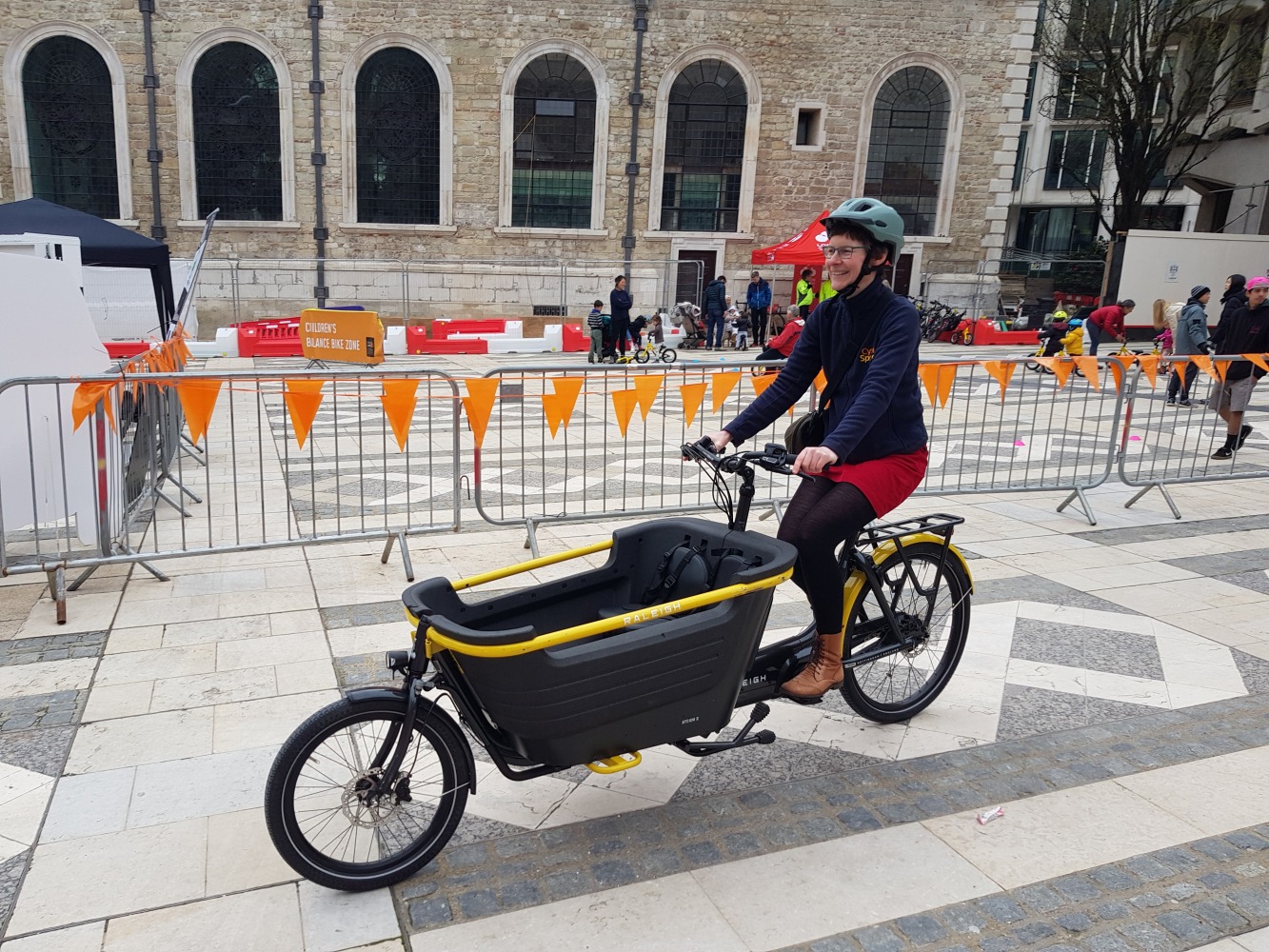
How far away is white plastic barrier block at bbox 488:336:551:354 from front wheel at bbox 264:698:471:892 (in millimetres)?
20758

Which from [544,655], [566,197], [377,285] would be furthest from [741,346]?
[544,655]

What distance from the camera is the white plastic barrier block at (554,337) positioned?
79.4 ft

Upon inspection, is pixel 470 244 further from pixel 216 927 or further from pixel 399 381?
pixel 216 927

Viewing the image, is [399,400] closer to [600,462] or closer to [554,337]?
[600,462]

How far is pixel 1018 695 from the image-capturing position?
14.8ft

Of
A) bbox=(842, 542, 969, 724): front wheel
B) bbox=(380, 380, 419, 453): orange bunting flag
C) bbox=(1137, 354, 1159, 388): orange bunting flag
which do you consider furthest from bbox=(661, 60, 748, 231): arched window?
bbox=(842, 542, 969, 724): front wheel

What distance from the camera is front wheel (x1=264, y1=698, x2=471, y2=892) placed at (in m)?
2.80

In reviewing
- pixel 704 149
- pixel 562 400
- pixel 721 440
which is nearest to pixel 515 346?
pixel 704 149

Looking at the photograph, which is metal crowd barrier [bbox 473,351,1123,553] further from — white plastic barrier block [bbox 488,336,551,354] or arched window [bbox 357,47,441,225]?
arched window [bbox 357,47,441,225]

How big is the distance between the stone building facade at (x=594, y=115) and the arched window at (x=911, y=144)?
0.07m

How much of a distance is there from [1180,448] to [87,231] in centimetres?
1373

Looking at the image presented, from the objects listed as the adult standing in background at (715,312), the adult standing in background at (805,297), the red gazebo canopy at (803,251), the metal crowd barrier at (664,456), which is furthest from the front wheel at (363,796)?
the adult standing in background at (715,312)

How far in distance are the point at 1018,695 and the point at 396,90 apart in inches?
1036

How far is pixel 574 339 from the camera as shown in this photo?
2464 centimetres
